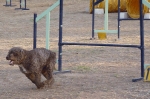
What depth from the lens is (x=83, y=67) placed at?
364 inches

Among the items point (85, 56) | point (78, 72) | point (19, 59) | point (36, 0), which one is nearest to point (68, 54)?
point (85, 56)

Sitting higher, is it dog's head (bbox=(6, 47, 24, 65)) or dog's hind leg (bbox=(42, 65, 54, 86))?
dog's head (bbox=(6, 47, 24, 65))

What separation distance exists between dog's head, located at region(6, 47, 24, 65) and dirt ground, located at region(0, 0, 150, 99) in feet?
1.51

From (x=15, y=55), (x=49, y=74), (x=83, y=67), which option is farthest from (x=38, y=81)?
(x=83, y=67)

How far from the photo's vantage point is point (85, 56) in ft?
34.7

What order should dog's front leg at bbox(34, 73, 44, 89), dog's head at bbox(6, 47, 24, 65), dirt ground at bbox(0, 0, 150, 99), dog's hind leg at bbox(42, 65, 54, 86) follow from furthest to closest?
dog's hind leg at bbox(42, 65, 54, 86) < dog's front leg at bbox(34, 73, 44, 89) < dirt ground at bbox(0, 0, 150, 99) < dog's head at bbox(6, 47, 24, 65)

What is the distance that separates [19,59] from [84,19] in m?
12.2

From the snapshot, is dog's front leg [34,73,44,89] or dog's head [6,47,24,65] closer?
dog's head [6,47,24,65]

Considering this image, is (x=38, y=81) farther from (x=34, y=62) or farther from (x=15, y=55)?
(x=15, y=55)

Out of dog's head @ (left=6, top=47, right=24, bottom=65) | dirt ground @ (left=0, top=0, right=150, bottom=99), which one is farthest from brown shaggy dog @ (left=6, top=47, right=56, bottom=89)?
dirt ground @ (left=0, top=0, right=150, bottom=99)

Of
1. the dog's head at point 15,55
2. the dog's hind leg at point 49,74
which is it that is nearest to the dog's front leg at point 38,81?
the dog's hind leg at point 49,74

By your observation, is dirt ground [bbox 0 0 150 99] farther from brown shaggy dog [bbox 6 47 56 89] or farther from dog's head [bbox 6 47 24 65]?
dog's head [bbox 6 47 24 65]

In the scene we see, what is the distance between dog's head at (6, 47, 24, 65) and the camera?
695cm

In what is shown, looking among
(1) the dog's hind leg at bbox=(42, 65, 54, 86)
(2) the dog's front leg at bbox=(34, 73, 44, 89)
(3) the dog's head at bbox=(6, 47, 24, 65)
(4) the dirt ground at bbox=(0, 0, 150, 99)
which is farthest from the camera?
(1) the dog's hind leg at bbox=(42, 65, 54, 86)
